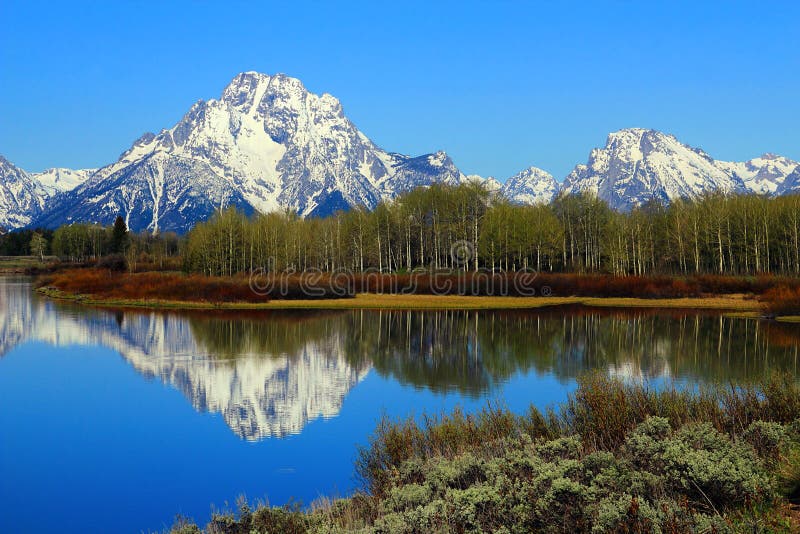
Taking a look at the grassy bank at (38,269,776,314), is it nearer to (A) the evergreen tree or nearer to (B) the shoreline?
(B) the shoreline

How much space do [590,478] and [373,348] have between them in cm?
2748

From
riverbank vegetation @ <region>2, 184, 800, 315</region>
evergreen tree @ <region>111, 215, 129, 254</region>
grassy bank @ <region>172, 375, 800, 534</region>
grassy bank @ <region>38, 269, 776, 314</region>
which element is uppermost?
evergreen tree @ <region>111, 215, 129, 254</region>

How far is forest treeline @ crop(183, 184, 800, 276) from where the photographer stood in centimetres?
8219

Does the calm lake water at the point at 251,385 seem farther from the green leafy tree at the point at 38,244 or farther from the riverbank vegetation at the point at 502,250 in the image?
the green leafy tree at the point at 38,244

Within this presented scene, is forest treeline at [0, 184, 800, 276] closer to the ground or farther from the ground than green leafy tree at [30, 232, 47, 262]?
closer to the ground

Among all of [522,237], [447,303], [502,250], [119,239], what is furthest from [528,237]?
[119,239]

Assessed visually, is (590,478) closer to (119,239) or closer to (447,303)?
(447,303)

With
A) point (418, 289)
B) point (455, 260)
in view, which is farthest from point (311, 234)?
point (418, 289)

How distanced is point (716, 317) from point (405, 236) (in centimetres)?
5343

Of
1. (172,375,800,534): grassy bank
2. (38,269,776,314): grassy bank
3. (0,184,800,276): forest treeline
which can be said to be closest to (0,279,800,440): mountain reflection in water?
(38,269,776,314): grassy bank

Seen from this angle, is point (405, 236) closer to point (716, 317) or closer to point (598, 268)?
point (598, 268)

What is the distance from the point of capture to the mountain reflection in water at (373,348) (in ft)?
84.7

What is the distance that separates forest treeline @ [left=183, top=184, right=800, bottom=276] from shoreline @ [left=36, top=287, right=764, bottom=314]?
59.1 ft

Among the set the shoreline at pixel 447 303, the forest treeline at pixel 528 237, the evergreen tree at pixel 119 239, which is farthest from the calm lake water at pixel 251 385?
the evergreen tree at pixel 119 239
